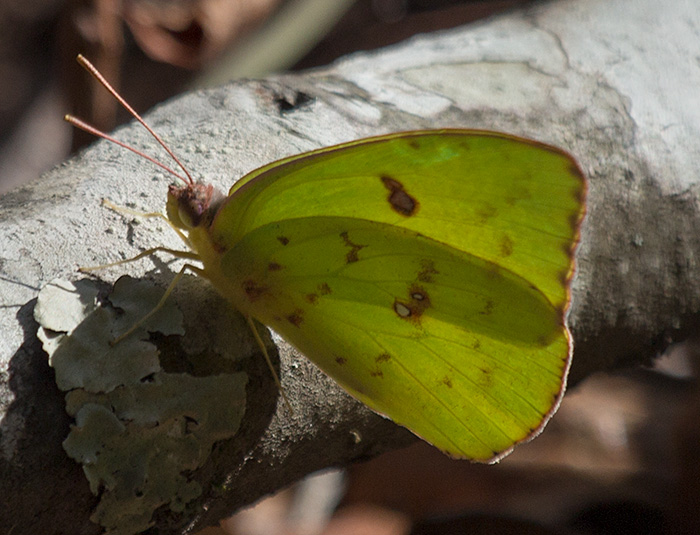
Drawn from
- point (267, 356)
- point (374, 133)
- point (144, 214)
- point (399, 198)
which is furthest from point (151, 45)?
point (267, 356)

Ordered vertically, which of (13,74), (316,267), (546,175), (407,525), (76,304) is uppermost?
(546,175)

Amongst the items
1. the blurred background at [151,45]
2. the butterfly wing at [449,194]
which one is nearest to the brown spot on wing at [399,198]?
the butterfly wing at [449,194]

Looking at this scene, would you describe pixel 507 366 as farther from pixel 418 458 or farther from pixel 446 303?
pixel 418 458

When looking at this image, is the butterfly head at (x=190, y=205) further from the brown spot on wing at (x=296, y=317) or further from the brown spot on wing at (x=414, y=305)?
the brown spot on wing at (x=414, y=305)

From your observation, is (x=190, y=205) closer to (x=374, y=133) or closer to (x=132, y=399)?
(x=132, y=399)

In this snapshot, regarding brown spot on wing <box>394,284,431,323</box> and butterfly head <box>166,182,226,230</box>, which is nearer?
butterfly head <box>166,182,226,230</box>

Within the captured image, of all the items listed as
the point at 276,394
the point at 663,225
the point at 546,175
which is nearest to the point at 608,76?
the point at 663,225

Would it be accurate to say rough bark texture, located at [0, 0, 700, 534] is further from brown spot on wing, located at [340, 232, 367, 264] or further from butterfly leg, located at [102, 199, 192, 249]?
brown spot on wing, located at [340, 232, 367, 264]

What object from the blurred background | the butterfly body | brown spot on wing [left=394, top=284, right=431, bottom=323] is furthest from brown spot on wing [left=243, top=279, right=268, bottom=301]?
the blurred background
